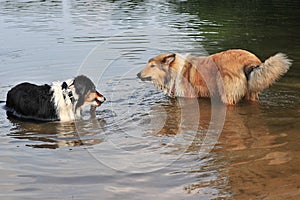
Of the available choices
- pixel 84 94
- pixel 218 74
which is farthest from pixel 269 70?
pixel 84 94

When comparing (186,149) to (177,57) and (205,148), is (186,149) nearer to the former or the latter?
(205,148)

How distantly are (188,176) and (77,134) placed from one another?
2.17 metres

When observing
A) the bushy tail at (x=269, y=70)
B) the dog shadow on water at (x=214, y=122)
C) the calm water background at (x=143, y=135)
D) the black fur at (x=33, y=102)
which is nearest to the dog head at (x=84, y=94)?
the calm water background at (x=143, y=135)

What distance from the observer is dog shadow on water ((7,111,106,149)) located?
6.58m

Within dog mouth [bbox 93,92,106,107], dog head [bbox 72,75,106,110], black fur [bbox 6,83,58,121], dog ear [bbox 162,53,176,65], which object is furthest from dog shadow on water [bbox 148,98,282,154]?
black fur [bbox 6,83,58,121]

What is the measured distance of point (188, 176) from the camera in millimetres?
5312

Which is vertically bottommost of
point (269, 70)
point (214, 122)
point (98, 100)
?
point (214, 122)

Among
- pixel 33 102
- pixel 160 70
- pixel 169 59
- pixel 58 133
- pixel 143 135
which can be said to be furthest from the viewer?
pixel 160 70

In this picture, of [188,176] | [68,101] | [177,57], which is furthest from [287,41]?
[188,176]

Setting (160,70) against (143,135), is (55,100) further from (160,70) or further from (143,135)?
(160,70)

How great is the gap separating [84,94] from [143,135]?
4.80ft

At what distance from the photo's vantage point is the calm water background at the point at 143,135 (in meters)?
5.08

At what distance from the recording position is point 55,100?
25.1 feet

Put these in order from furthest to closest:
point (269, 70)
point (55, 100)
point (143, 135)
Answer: point (269, 70)
point (55, 100)
point (143, 135)
